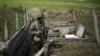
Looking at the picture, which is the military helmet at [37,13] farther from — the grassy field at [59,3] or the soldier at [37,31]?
the grassy field at [59,3]

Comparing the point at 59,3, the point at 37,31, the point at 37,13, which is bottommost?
the point at 37,31

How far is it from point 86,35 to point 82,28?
1.21ft

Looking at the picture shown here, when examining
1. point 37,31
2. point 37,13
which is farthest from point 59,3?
point 37,31

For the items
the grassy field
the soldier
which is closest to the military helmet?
the soldier

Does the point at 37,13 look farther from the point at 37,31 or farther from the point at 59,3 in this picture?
the point at 59,3

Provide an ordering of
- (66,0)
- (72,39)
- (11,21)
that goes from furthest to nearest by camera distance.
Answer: (66,0)
(11,21)
(72,39)

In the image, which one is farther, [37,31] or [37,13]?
[37,13]

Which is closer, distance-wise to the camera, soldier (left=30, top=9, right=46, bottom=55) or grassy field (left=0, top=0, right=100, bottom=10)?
soldier (left=30, top=9, right=46, bottom=55)

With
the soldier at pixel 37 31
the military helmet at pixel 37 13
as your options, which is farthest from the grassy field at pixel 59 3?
the soldier at pixel 37 31

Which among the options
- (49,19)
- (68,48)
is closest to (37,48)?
(68,48)

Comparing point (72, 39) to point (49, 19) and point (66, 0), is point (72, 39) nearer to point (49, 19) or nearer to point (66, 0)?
point (49, 19)

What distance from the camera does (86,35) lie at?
10.4 m

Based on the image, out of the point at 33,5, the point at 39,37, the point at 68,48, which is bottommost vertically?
the point at 68,48

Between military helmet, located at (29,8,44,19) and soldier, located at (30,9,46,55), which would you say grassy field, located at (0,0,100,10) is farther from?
soldier, located at (30,9,46,55)
